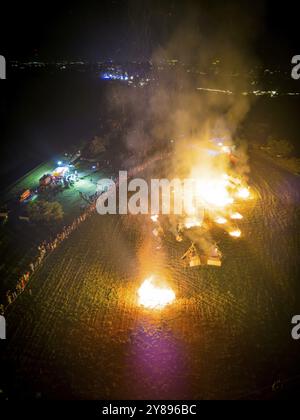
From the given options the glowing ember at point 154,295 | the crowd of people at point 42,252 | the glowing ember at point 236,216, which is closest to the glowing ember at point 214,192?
the glowing ember at point 236,216

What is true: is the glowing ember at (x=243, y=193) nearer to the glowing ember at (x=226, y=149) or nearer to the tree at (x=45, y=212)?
the glowing ember at (x=226, y=149)

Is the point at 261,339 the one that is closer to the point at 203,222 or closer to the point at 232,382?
the point at 232,382

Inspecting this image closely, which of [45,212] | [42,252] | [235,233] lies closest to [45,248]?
[42,252]

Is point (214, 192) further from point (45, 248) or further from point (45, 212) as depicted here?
point (45, 248)

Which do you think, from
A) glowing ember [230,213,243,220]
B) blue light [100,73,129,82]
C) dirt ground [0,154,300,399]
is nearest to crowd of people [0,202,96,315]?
dirt ground [0,154,300,399]

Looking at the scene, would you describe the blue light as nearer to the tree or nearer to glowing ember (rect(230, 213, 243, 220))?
the tree

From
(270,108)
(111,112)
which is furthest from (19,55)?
(270,108)
